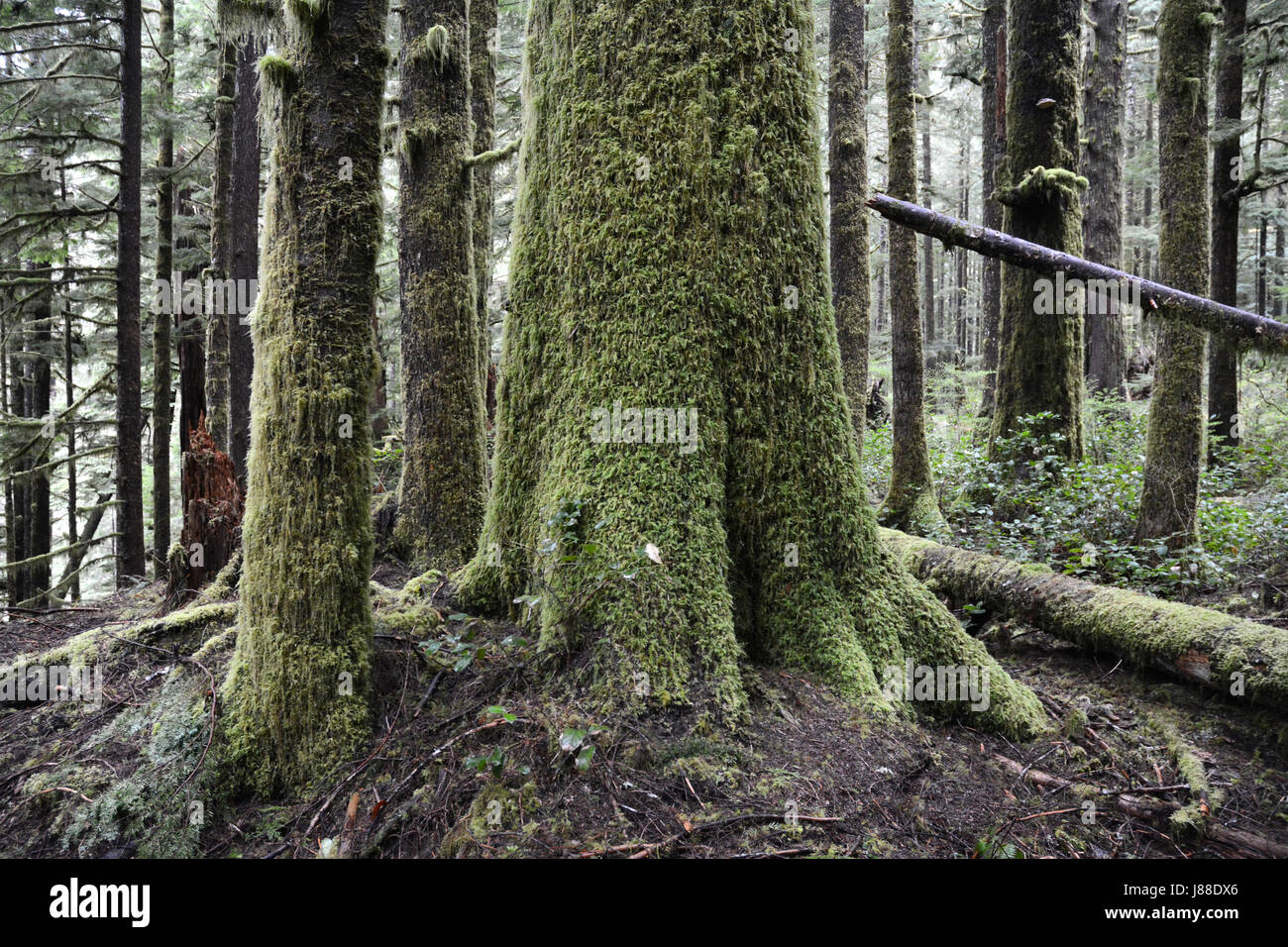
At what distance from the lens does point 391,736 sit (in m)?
3.32

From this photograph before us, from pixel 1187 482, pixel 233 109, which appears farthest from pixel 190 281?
pixel 1187 482

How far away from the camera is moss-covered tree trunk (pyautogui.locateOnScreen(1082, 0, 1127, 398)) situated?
14562 millimetres

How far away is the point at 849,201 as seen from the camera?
366 inches

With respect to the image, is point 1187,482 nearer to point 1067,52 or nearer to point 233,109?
point 1067,52

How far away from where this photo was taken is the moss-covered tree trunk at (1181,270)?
6316 mm

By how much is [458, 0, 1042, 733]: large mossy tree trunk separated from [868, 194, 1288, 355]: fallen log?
1197 millimetres

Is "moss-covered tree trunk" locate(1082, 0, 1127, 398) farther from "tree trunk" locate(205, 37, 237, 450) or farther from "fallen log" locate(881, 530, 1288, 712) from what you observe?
"tree trunk" locate(205, 37, 237, 450)

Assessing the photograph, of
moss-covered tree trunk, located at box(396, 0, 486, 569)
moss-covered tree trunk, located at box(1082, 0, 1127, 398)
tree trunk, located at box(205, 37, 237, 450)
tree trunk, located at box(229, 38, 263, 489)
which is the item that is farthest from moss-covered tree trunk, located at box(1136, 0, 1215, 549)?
tree trunk, located at box(205, 37, 237, 450)

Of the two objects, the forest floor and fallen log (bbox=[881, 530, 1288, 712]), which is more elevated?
fallen log (bbox=[881, 530, 1288, 712])

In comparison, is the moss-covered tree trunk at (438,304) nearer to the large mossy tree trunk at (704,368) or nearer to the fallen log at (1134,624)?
the large mossy tree trunk at (704,368)

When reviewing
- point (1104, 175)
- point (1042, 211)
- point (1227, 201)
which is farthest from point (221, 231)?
point (1104, 175)

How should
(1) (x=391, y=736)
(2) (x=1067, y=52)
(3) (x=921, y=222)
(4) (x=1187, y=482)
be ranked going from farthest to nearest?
(2) (x=1067, y=52) < (4) (x=1187, y=482) < (3) (x=921, y=222) < (1) (x=391, y=736)

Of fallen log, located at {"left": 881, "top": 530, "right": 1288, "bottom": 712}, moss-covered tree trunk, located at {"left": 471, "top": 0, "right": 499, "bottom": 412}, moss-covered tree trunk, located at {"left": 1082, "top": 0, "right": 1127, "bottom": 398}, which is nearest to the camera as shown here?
fallen log, located at {"left": 881, "top": 530, "right": 1288, "bottom": 712}
